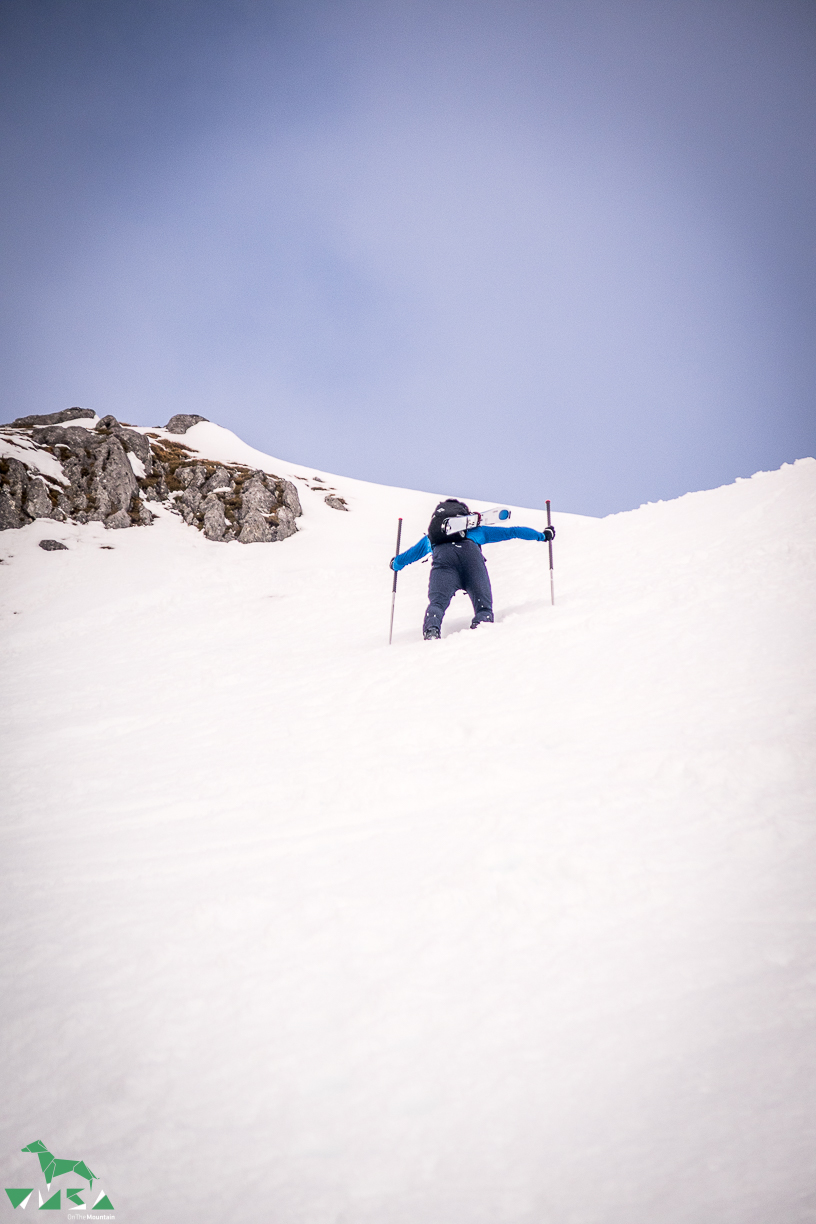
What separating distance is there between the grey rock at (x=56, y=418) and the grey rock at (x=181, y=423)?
29.6ft

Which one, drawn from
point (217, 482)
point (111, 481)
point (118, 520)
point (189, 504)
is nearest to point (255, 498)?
point (217, 482)

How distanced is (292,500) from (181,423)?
30603 millimetres

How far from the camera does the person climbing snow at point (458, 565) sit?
28.1 ft

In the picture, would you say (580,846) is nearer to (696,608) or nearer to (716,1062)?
(716,1062)

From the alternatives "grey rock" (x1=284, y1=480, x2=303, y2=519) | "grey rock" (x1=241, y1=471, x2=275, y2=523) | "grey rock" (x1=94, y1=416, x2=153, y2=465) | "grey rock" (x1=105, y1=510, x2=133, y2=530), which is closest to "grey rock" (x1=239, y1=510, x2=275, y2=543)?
"grey rock" (x1=241, y1=471, x2=275, y2=523)

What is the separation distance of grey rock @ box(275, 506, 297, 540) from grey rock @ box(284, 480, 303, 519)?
966 mm

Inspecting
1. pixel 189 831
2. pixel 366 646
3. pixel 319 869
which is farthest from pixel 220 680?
pixel 319 869

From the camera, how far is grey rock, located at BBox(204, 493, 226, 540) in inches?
1686

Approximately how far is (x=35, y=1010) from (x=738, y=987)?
3.20m

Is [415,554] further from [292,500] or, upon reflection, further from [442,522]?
[292,500]

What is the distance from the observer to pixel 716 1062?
207 cm

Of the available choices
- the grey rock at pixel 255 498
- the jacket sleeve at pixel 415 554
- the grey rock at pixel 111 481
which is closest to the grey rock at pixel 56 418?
the grey rock at pixel 111 481

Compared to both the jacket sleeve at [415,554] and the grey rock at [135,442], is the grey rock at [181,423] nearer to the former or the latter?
the grey rock at [135,442]

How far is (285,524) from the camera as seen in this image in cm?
4484
